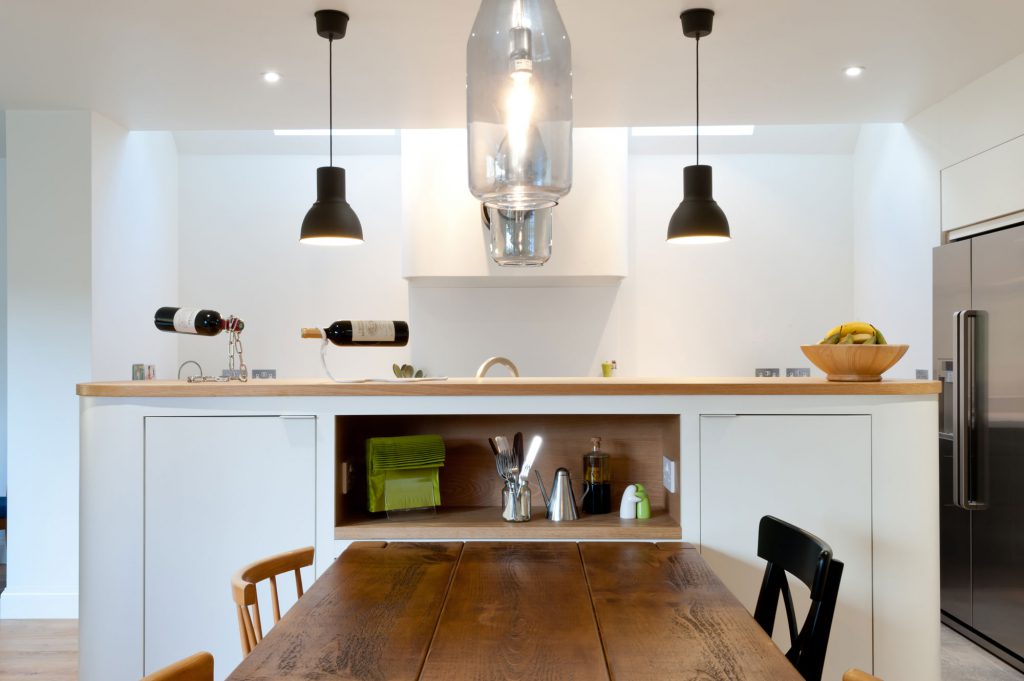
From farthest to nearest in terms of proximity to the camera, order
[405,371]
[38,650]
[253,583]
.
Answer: [405,371]
[38,650]
[253,583]

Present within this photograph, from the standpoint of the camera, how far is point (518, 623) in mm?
1508

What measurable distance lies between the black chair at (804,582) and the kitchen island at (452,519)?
0.61 meters

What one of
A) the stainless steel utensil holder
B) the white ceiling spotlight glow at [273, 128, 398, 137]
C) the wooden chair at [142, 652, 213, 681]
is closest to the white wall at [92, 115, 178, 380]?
the white ceiling spotlight glow at [273, 128, 398, 137]

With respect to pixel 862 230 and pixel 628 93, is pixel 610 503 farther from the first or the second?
pixel 862 230

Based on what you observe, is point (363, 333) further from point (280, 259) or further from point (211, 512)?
point (280, 259)

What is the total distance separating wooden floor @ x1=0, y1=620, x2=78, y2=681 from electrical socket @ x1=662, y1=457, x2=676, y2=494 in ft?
7.81

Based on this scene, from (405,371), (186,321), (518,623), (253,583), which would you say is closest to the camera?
(518,623)

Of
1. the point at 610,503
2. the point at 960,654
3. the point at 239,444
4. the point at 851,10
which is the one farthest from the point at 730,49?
the point at 960,654

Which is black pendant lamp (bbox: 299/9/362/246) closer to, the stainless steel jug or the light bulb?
the stainless steel jug

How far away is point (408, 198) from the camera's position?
16.0 ft

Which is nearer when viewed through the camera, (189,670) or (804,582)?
(189,670)

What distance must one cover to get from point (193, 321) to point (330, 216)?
941 mm

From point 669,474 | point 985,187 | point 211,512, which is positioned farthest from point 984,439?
point 211,512

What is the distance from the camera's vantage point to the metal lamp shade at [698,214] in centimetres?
339
